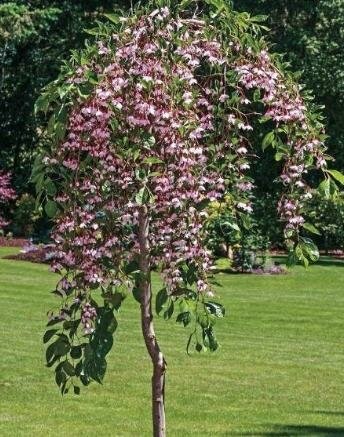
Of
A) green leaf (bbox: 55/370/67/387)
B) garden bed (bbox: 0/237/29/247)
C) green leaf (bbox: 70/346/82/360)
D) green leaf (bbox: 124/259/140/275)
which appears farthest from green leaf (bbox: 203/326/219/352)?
garden bed (bbox: 0/237/29/247)

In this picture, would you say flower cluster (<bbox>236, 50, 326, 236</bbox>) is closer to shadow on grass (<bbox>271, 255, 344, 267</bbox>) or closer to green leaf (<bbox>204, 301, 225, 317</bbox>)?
green leaf (<bbox>204, 301, 225, 317</bbox>)

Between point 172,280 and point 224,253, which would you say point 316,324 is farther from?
point 172,280

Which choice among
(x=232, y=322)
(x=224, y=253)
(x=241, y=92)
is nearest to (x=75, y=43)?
(x=224, y=253)

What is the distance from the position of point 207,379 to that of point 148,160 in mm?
7641

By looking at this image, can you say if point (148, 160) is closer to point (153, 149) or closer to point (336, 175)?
point (153, 149)

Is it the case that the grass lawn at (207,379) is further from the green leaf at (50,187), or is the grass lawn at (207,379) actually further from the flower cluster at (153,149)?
the green leaf at (50,187)

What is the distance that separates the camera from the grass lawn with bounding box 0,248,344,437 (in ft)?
35.2

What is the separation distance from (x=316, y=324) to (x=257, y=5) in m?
22.3

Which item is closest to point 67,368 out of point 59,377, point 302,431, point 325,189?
point 59,377

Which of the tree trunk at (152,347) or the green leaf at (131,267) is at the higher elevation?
the green leaf at (131,267)

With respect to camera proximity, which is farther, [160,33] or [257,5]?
[257,5]

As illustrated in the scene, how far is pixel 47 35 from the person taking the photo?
44.0m

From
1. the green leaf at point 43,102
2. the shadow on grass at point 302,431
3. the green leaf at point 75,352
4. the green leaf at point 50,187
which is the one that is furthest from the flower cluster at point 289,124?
the shadow on grass at point 302,431

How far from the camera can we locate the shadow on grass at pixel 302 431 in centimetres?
1026
